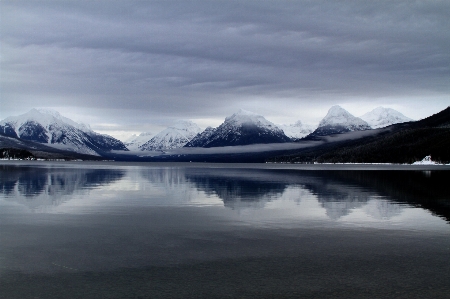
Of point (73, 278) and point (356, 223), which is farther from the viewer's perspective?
point (356, 223)

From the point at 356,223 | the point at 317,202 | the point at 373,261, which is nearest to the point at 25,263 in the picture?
the point at 373,261

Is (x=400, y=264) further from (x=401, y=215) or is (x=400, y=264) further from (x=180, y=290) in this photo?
(x=401, y=215)

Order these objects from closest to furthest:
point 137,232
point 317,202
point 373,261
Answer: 1. point 373,261
2. point 137,232
3. point 317,202

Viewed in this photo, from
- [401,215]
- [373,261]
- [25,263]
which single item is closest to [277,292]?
[373,261]

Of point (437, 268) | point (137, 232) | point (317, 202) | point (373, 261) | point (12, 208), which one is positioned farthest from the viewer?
point (317, 202)

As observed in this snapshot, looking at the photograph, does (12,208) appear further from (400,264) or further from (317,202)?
(400,264)

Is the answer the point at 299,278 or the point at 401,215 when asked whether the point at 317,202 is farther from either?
the point at 299,278

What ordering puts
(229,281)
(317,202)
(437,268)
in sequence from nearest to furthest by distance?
(229,281) < (437,268) < (317,202)

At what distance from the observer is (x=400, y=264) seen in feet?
72.7

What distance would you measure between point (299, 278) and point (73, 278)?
33.3ft

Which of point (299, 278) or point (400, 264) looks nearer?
point (299, 278)

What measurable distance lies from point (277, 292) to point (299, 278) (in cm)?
221

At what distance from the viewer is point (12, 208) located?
42.4m

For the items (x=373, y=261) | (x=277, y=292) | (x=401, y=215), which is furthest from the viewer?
(x=401, y=215)
